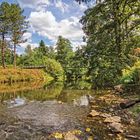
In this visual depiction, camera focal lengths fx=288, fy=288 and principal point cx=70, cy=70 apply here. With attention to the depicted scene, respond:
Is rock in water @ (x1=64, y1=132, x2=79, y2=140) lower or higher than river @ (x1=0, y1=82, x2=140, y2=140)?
lower

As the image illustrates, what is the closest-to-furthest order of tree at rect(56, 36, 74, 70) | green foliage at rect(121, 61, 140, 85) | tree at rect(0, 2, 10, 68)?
1. green foliage at rect(121, 61, 140, 85)
2. tree at rect(0, 2, 10, 68)
3. tree at rect(56, 36, 74, 70)

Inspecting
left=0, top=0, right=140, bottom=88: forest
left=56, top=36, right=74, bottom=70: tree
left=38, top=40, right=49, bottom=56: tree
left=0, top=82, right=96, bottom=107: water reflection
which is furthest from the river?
left=38, top=40, right=49, bottom=56: tree

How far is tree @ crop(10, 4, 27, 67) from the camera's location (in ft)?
162

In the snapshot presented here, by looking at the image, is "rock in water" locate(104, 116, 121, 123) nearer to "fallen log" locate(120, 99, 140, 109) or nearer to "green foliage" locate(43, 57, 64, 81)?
"fallen log" locate(120, 99, 140, 109)

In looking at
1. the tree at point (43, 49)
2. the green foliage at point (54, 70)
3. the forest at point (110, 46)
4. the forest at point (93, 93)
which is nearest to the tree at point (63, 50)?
the tree at point (43, 49)

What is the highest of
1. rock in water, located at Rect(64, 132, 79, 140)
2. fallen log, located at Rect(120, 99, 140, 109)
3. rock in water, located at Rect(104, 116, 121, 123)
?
fallen log, located at Rect(120, 99, 140, 109)

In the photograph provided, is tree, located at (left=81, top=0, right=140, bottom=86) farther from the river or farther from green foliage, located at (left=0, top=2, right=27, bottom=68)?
→ green foliage, located at (left=0, top=2, right=27, bottom=68)

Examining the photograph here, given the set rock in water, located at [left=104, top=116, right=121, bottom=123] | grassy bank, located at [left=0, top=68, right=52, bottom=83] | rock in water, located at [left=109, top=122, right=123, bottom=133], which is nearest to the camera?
rock in water, located at [left=109, top=122, right=123, bottom=133]

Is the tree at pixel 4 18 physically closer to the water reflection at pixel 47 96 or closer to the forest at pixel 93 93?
the forest at pixel 93 93

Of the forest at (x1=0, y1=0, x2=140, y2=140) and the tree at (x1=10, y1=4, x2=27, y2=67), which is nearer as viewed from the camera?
the forest at (x1=0, y1=0, x2=140, y2=140)

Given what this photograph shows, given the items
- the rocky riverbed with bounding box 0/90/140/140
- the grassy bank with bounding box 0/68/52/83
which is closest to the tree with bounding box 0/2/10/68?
the grassy bank with bounding box 0/68/52/83

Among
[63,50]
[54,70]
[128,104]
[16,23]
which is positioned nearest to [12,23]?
[16,23]

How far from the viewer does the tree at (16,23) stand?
49.4 meters

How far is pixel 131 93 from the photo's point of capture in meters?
16.2
